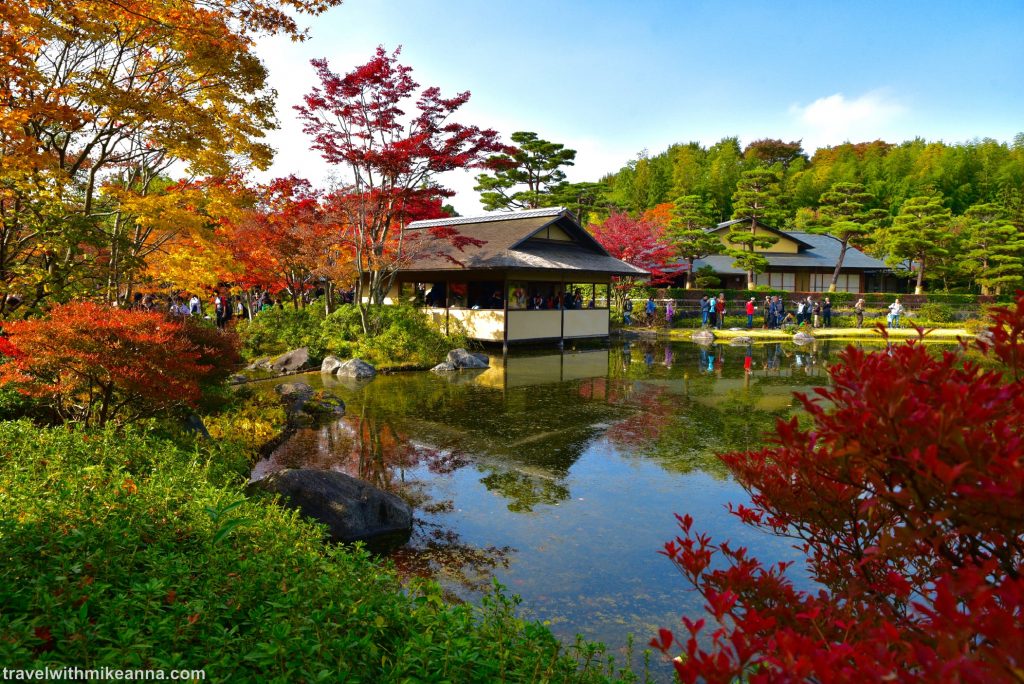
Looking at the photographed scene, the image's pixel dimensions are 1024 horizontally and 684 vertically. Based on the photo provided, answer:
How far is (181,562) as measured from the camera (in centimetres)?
325

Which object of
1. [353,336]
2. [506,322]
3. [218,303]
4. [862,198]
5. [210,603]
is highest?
[862,198]

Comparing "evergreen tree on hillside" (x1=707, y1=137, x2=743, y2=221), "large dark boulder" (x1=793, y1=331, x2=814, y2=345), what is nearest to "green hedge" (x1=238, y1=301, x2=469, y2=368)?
"large dark boulder" (x1=793, y1=331, x2=814, y2=345)

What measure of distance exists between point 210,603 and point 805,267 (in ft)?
132

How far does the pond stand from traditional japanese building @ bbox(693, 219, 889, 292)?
25.3m

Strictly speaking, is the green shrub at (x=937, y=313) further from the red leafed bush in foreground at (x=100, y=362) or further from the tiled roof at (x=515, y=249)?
the red leafed bush in foreground at (x=100, y=362)

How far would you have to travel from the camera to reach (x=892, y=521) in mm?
2398

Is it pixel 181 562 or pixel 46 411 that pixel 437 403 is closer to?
pixel 46 411

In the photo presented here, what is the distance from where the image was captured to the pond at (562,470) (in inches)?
187

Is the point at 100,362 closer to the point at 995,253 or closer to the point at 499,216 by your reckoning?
the point at 499,216

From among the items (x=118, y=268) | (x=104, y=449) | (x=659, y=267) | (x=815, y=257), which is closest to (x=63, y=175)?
(x=118, y=268)

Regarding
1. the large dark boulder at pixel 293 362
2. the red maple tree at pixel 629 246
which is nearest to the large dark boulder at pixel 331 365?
the large dark boulder at pixel 293 362

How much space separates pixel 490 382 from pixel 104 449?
905 cm

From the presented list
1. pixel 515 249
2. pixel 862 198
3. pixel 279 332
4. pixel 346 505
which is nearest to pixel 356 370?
pixel 279 332

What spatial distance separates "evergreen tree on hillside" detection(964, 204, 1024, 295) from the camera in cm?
3325
